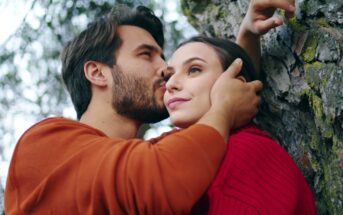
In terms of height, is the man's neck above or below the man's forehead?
below

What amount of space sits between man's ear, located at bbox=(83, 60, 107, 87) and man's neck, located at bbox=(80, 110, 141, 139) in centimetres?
24

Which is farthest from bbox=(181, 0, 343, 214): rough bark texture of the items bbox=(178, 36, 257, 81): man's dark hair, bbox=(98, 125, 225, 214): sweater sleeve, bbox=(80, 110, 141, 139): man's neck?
bbox=(80, 110, 141, 139): man's neck

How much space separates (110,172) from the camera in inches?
96.6

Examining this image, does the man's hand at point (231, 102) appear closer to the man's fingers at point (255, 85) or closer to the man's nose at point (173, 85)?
the man's fingers at point (255, 85)

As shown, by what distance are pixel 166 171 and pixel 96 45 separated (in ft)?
6.10

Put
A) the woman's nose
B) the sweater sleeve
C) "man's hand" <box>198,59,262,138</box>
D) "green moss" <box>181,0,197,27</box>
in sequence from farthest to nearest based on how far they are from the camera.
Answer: "green moss" <box>181,0,197,27</box> < the woman's nose < "man's hand" <box>198,59,262,138</box> < the sweater sleeve

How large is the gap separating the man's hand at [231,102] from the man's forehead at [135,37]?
1.23 m

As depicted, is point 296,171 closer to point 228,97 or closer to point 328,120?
point 328,120

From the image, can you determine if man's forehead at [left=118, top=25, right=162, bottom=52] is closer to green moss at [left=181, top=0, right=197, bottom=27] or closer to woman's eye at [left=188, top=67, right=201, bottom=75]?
green moss at [left=181, top=0, right=197, bottom=27]

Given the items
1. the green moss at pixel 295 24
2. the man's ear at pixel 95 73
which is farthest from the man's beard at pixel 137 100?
the green moss at pixel 295 24

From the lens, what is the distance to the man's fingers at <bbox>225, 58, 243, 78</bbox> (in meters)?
2.85

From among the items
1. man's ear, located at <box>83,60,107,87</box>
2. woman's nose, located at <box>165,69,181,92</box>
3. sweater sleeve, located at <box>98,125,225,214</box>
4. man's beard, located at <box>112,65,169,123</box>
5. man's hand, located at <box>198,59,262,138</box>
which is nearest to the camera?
sweater sleeve, located at <box>98,125,225,214</box>

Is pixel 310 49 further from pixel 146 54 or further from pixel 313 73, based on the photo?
pixel 146 54

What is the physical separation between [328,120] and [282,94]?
53cm
